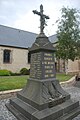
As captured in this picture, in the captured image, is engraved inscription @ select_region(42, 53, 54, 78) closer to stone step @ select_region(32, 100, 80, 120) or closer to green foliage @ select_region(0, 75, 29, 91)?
stone step @ select_region(32, 100, 80, 120)

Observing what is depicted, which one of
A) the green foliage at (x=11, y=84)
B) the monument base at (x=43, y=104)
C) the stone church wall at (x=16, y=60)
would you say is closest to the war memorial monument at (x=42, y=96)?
the monument base at (x=43, y=104)

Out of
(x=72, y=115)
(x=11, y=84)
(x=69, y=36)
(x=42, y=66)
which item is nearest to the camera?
(x=72, y=115)

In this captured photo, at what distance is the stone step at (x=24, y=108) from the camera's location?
14.2 feet

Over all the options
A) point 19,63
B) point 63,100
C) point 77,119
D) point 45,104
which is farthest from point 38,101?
point 19,63

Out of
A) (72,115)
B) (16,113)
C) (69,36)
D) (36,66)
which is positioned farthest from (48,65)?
(69,36)

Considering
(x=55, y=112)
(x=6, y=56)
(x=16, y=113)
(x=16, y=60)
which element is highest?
(x=6, y=56)

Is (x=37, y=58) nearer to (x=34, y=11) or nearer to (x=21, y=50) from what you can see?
(x=34, y=11)

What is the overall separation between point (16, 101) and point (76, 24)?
1493cm

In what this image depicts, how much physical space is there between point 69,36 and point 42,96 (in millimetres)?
13797

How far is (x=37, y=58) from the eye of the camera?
17.6 feet

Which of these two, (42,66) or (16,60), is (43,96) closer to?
(42,66)

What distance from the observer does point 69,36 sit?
1723 centimetres

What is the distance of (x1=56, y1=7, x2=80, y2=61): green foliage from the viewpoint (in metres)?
17.1

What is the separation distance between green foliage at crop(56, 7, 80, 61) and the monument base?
1212 cm
